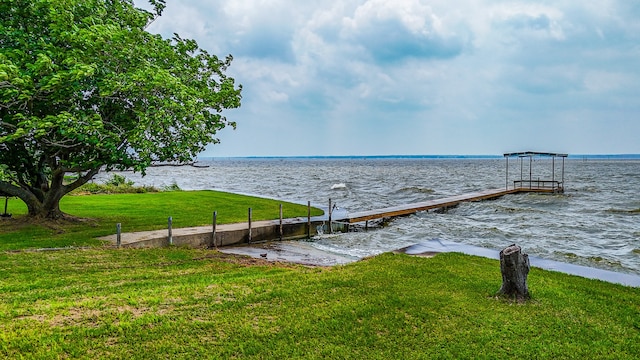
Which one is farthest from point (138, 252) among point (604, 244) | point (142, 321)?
point (604, 244)

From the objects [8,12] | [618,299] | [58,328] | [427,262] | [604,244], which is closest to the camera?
[58,328]

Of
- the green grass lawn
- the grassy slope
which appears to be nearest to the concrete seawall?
the green grass lawn

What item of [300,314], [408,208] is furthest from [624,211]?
[300,314]

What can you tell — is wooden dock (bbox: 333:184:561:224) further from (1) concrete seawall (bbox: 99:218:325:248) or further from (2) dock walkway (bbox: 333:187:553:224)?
(1) concrete seawall (bbox: 99:218:325:248)

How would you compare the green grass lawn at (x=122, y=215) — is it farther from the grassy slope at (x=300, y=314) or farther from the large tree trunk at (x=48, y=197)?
the grassy slope at (x=300, y=314)

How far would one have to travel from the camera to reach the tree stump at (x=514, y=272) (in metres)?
8.17

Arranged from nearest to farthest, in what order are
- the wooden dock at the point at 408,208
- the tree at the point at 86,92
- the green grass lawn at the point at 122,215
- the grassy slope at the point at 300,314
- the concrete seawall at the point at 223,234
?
the grassy slope at the point at 300,314 → the tree at the point at 86,92 → the green grass lawn at the point at 122,215 → the concrete seawall at the point at 223,234 → the wooden dock at the point at 408,208

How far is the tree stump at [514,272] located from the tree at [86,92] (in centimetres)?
903

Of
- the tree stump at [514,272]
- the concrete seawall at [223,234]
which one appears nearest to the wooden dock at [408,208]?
→ the concrete seawall at [223,234]

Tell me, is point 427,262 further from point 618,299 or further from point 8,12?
point 8,12

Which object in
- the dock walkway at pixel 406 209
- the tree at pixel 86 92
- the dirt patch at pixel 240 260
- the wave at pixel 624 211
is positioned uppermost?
the tree at pixel 86 92

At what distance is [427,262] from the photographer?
38.3 ft

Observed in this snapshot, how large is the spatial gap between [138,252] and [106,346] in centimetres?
738

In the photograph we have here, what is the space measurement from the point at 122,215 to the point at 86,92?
8667mm
